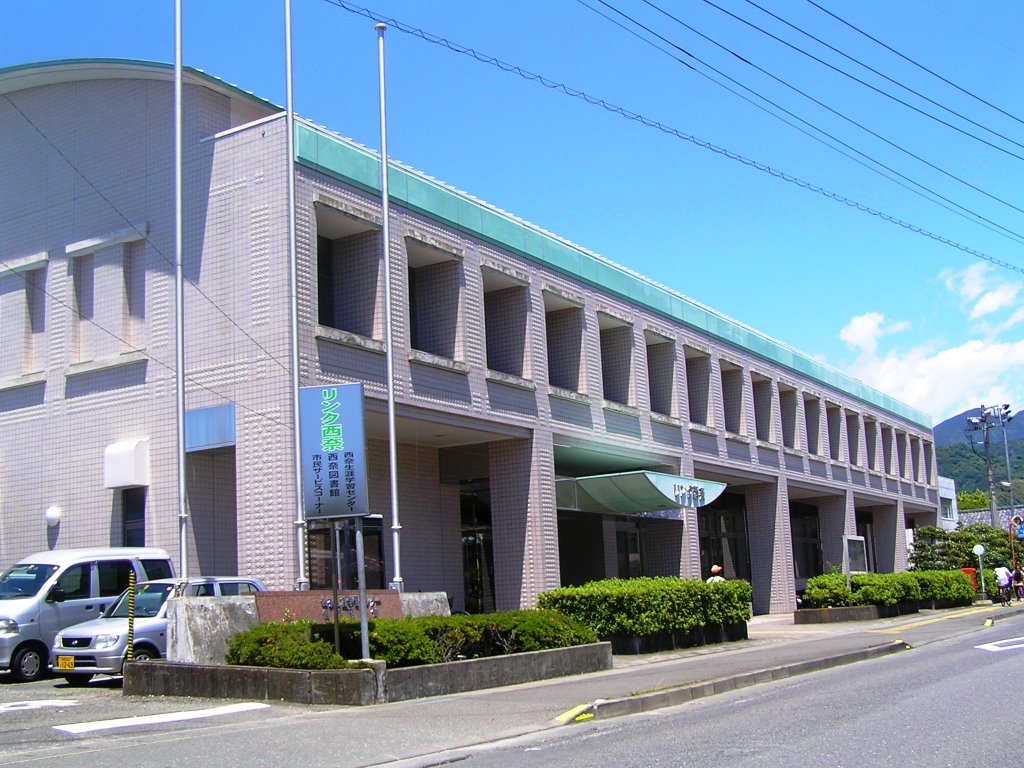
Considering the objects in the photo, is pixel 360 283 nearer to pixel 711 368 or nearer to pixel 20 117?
pixel 20 117

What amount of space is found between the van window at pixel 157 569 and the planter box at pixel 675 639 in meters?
7.91

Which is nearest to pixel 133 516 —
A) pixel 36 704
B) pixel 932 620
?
pixel 36 704

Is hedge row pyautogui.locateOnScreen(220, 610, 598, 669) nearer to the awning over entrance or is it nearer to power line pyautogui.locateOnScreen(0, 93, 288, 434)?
power line pyautogui.locateOnScreen(0, 93, 288, 434)

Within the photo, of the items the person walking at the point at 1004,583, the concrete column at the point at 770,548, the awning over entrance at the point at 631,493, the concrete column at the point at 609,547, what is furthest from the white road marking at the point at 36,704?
the person walking at the point at 1004,583

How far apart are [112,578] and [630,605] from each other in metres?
9.20

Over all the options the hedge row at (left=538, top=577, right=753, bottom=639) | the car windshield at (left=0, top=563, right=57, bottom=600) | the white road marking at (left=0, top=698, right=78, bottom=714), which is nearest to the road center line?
the hedge row at (left=538, top=577, right=753, bottom=639)

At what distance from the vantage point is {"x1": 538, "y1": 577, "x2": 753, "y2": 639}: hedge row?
20422 millimetres

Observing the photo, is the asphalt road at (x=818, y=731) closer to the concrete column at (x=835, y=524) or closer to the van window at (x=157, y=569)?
the van window at (x=157, y=569)

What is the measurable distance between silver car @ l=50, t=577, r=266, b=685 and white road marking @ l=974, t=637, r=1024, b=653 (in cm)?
1325

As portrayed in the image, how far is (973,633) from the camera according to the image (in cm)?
2444

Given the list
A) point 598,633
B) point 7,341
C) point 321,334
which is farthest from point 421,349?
point 7,341

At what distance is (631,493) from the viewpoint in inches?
1055

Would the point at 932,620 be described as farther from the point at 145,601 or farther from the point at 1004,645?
the point at 145,601

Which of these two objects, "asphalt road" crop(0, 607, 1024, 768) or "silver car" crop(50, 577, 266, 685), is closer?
"asphalt road" crop(0, 607, 1024, 768)
